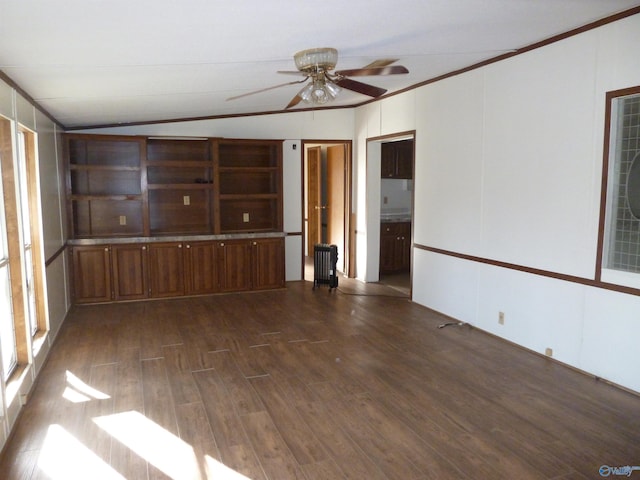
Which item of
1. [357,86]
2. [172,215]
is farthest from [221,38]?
[172,215]

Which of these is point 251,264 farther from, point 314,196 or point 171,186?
point 314,196

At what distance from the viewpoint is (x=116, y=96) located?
4.36 meters

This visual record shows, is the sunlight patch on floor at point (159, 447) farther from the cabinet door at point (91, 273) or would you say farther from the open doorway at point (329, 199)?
the open doorway at point (329, 199)

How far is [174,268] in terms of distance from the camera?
6.42 metres

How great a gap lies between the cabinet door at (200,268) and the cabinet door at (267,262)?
574 mm

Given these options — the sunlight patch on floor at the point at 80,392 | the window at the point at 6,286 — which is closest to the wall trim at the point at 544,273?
the sunlight patch on floor at the point at 80,392

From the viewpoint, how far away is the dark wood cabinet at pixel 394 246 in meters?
8.01

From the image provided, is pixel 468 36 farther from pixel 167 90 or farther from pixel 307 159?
pixel 307 159

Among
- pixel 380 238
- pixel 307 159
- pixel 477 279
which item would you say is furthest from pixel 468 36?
pixel 307 159

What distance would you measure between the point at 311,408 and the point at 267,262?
3.76 meters

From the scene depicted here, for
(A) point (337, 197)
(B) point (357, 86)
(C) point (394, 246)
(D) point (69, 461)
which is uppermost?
(B) point (357, 86)

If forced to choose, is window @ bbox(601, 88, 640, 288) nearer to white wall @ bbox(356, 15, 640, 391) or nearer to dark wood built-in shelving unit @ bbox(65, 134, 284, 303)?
white wall @ bbox(356, 15, 640, 391)

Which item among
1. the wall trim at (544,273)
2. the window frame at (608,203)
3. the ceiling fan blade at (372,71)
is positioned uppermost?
the ceiling fan blade at (372,71)

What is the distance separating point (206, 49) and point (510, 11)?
1986mm
